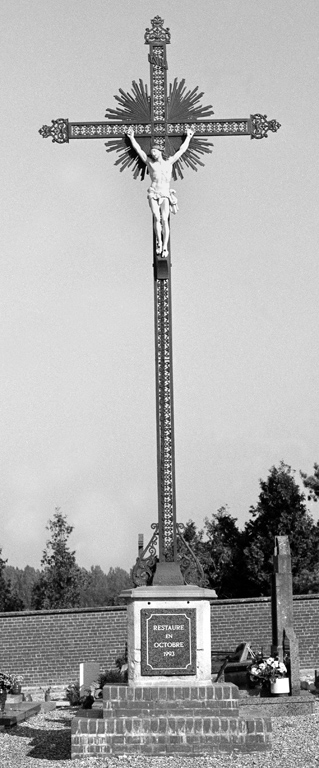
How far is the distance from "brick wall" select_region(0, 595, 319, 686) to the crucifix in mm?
11716

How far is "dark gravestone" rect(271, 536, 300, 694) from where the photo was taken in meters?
16.8

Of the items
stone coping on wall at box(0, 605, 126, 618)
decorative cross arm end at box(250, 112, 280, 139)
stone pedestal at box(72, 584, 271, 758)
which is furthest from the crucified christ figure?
stone coping on wall at box(0, 605, 126, 618)

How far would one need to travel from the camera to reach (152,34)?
13586mm

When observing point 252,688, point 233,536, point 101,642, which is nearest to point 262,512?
point 233,536

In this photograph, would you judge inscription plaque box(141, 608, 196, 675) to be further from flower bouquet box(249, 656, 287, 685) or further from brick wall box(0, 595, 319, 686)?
brick wall box(0, 595, 319, 686)

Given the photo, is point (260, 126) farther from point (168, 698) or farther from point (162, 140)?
point (168, 698)

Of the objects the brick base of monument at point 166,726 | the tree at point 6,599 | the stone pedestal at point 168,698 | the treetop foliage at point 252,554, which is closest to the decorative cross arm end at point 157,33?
the stone pedestal at point 168,698

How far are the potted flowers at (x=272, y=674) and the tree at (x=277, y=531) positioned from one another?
76.6ft

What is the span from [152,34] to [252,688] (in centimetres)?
993

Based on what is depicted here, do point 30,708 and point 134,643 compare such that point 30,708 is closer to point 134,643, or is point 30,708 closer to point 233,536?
point 134,643

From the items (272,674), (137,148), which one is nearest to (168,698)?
(272,674)

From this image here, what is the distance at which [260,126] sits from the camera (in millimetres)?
13797

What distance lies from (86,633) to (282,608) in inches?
255

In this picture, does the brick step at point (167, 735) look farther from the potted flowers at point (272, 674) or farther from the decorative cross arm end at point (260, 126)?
the decorative cross arm end at point (260, 126)
